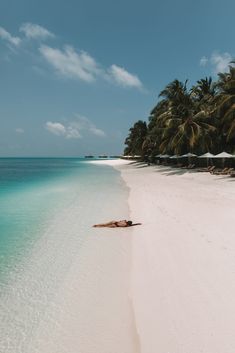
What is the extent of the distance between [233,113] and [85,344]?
22.9m

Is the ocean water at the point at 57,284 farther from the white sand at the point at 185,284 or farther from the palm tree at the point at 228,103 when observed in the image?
the palm tree at the point at 228,103

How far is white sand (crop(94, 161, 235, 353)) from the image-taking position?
319 centimetres

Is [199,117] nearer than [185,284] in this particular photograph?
No

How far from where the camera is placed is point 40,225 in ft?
30.8

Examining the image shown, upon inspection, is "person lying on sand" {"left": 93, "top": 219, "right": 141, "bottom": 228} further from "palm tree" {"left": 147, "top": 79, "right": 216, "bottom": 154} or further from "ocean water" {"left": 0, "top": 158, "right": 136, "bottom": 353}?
"palm tree" {"left": 147, "top": 79, "right": 216, "bottom": 154}

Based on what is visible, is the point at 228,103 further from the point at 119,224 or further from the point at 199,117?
the point at 119,224

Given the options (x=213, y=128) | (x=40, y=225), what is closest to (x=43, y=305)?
(x=40, y=225)

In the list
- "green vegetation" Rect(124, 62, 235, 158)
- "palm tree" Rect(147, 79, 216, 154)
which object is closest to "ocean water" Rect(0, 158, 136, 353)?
"green vegetation" Rect(124, 62, 235, 158)

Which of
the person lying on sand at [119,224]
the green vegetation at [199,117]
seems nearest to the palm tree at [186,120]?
the green vegetation at [199,117]

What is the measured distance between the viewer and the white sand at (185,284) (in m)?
3.19

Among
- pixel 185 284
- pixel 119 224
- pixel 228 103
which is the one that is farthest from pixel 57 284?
pixel 228 103

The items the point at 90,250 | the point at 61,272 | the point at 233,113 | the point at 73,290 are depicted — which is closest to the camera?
the point at 73,290

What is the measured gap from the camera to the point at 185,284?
176 inches

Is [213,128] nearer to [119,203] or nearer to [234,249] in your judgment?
[119,203]
